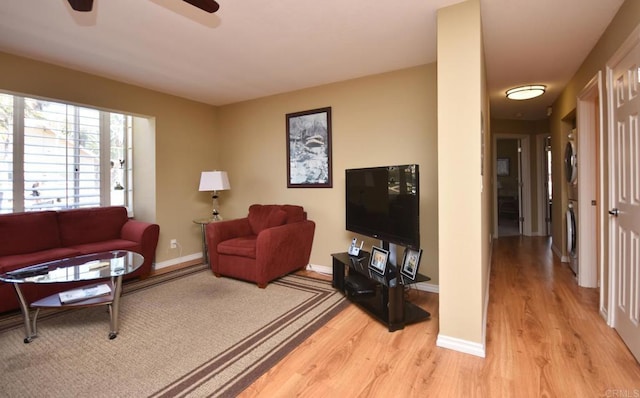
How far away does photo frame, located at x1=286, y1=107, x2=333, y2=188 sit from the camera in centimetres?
380

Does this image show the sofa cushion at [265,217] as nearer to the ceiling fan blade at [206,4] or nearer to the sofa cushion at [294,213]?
the sofa cushion at [294,213]

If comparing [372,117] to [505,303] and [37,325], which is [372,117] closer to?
[505,303]

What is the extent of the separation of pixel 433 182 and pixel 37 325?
368 cm

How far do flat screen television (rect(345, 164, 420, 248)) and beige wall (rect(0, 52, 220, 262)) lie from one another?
254 cm

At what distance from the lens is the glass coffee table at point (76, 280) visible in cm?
219

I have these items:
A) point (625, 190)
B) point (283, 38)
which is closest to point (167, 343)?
point (283, 38)

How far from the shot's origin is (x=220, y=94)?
426 centimetres

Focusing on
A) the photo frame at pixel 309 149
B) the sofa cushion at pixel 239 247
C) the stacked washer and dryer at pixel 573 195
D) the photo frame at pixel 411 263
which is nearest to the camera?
the photo frame at pixel 411 263

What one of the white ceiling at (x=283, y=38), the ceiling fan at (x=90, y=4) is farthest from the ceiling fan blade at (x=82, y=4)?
the white ceiling at (x=283, y=38)

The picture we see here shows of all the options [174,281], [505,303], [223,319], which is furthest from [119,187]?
[505,303]

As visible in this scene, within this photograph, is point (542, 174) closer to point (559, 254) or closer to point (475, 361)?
point (559, 254)

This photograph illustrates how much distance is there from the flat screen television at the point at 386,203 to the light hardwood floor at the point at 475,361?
73cm

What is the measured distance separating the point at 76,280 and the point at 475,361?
2.74 metres

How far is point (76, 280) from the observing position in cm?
215
